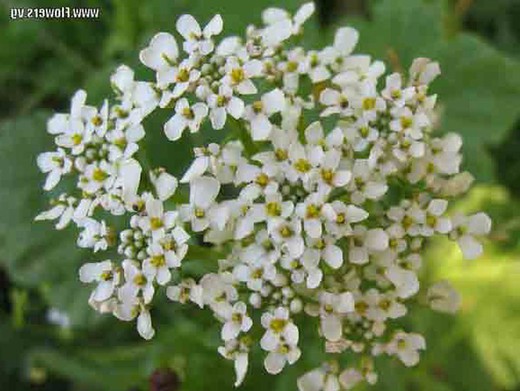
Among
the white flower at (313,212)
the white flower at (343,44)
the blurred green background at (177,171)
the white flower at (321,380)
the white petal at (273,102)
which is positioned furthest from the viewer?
the blurred green background at (177,171)

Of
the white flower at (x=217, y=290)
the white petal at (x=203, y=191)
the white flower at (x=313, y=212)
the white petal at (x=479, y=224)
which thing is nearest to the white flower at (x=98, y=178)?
the white petal at (x=203, y=191)

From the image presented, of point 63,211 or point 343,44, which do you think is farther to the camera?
point 343,44

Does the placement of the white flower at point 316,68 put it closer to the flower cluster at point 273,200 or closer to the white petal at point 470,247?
the flower cluster at point 273,200

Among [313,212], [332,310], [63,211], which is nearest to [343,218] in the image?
[313,212]

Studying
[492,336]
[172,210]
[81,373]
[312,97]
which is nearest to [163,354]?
[81,373]

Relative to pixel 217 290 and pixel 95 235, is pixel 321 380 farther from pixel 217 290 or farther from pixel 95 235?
pixel 95 235

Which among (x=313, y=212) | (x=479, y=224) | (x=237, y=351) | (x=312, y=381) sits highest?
(x=313, y=212)
